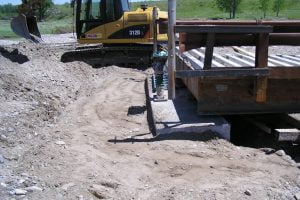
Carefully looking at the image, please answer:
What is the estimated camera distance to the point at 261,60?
6.11 metres

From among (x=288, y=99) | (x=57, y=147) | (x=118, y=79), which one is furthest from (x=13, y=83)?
(x=288, y=99)

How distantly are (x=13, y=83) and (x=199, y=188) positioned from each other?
6.52 m

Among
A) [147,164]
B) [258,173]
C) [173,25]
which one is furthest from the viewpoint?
[173,25]

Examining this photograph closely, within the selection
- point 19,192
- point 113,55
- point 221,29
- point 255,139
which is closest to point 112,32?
point 113,55

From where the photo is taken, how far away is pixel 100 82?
40.9ft

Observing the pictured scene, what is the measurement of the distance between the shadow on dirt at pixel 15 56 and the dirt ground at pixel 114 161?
13.4ft

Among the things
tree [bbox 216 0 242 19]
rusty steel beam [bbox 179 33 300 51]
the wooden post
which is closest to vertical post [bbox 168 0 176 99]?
rusty steel beam [bbox 179 33 300 51]

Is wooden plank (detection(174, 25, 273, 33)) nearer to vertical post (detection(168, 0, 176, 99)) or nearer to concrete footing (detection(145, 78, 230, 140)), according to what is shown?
vertical post (detection(168, 0, 176, 99))

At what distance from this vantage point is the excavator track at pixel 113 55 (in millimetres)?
14953

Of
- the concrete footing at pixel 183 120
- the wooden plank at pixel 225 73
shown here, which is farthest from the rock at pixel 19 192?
the wooden plank at pixel 225 73

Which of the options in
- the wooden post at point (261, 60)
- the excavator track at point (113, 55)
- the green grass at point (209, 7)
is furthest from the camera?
the green grass at point (209, 7)

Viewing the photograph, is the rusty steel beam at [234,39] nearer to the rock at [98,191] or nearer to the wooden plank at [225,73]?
the wooden plank at [225,73]

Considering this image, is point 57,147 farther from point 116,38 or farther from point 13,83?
point 116,38

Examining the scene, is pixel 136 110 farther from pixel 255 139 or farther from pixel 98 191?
pixel 98 191
